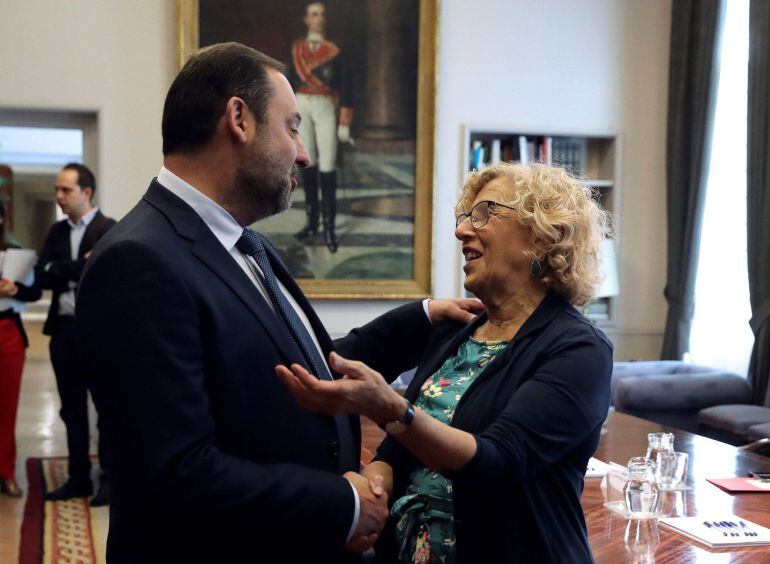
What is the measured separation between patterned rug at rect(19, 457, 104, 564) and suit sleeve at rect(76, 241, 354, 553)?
9.99ft

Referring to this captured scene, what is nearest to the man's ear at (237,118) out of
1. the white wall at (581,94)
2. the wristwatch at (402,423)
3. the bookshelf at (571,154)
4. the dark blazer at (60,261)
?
the wristwatch at (402,423)

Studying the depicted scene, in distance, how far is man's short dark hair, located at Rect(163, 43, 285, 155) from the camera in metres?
1.65

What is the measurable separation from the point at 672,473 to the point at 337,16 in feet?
15.6

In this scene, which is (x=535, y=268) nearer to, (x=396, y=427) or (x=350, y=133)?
(x=396, y=427)

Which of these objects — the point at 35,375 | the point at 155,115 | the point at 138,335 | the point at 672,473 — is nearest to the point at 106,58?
the point at 155,115

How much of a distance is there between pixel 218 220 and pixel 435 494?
773 mm

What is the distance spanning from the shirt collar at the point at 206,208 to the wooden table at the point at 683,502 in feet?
3.79

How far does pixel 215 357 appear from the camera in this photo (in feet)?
4.99

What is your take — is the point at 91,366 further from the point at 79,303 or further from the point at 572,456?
the point at 572,456

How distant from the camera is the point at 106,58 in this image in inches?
250

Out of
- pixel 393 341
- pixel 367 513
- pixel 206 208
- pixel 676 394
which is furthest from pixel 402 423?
pixel 676 394

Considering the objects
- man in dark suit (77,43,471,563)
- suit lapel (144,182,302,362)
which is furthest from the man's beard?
suit lapel (144,182,302,362)

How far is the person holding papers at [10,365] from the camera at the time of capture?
17.3 ft

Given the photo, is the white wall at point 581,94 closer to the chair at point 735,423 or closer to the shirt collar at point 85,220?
the chair at point 735,423
